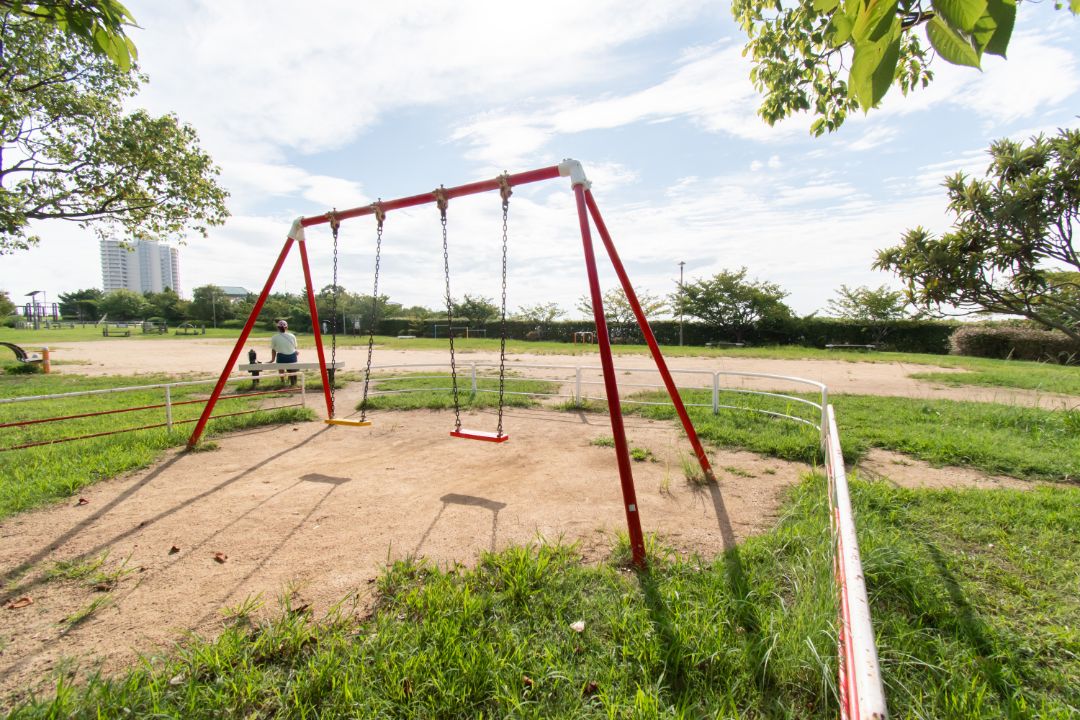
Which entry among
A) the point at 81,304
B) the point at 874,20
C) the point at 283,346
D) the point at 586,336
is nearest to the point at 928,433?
the point at 874,20

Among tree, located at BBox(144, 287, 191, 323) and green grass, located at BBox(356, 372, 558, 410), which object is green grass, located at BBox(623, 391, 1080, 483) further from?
tree, located at BBox(144, 287, 191, 323)

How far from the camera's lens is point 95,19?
2750 mm

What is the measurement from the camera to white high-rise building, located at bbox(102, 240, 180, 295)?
17762 centimetres

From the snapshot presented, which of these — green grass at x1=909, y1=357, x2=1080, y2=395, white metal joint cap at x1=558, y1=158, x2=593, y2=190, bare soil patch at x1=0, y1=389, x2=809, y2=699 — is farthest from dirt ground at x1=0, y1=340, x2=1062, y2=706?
green grass at x1=909, y1=357, x2=1080, y2=395

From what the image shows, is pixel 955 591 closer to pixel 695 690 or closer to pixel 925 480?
pixel 695 690

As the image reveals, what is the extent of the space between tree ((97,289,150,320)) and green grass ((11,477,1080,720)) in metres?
81.4

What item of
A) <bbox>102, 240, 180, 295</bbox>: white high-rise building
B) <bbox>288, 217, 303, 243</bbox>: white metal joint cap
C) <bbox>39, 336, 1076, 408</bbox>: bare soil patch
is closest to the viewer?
<bbox>288, 217, 303, 243</bbox>: white metal joint cap

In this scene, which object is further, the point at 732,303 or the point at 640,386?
the point at 732,303

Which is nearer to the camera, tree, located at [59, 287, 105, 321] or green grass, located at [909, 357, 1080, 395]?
green grass, located at [909, 357, 1080, 395]

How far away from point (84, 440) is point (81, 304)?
290 feet

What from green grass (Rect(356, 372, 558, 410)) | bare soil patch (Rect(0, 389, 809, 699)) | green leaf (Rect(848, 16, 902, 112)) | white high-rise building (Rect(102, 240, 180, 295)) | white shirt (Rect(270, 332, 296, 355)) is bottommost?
bare soil patch (Rect(0, 389, 809, 699))

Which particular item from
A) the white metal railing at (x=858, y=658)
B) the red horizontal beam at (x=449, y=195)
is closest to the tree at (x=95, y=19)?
the red horizontal beam at (x=449, y=195)

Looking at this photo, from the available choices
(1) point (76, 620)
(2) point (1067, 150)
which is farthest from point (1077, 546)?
(1) point (76, 620)

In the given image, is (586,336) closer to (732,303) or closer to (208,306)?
(732,303)
